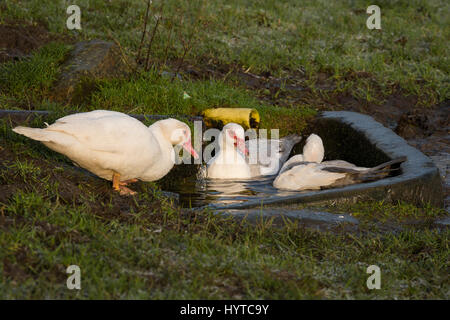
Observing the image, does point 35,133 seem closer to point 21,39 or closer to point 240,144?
point 240,144

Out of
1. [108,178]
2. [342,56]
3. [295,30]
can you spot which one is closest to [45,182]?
[108,178]

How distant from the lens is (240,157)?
23.9 feet

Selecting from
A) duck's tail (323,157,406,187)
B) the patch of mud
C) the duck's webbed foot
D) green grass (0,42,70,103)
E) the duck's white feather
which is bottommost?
the duck's webbed foot

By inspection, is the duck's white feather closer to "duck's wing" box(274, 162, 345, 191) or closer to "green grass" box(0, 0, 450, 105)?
"duck's wing" box(274, 162, 345, 191)

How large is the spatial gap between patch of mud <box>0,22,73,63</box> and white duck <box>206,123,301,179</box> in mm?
3506

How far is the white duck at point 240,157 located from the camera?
721cm

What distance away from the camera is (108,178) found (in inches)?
208

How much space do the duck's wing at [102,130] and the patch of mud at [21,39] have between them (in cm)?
456

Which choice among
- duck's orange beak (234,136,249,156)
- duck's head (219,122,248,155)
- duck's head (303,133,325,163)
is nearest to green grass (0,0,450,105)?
duck's head (219,122,248,155)

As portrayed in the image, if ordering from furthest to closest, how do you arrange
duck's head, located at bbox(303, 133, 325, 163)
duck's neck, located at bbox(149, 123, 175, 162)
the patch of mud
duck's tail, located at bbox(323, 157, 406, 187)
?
the patch of mud → duck's head, located at bbox(303, 133, 325, 163) → duck's tail, located at bbox(323, 157, 406, 187) → duck's neck, located at bbox(149, 123, 175, 162)

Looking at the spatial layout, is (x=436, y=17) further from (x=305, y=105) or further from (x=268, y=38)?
(x=305, y=105)

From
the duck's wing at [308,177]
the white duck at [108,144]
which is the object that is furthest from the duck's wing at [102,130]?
the duck's wing at [308,177]

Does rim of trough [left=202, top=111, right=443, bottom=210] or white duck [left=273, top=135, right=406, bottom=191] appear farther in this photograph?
white duck [left=273, top=135, right=406, bottom=191]

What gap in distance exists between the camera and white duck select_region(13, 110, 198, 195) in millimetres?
4656
